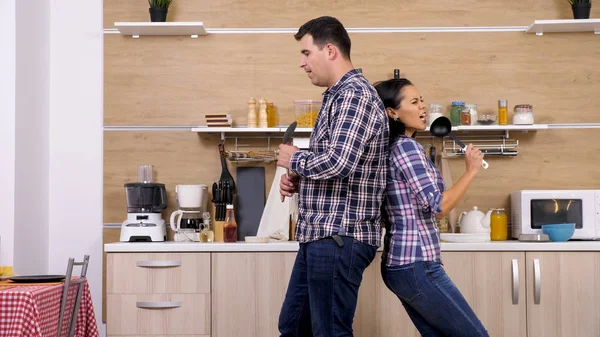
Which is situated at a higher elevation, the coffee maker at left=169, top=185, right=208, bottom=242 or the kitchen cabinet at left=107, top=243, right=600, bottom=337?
the coffee maker at left=169, top=185, right=208, bottom=242

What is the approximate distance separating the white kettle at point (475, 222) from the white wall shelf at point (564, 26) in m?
0.97

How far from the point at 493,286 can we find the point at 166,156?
178 centimetres

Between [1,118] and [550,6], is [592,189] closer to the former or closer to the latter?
[550,6]

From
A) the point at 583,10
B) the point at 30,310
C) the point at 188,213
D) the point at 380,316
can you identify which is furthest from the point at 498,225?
the point at 30,310

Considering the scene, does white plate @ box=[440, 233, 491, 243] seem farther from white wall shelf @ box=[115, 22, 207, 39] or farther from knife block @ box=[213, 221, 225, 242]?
white wall shelf @ box=[115, 22, 207, 39]

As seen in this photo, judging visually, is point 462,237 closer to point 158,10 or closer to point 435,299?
point 435,299

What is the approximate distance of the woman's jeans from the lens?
225cm

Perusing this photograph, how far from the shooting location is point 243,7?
4062mm

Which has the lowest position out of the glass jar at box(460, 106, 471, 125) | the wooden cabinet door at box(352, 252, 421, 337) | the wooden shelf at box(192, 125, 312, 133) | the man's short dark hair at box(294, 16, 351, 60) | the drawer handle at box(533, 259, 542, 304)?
the wooden cabinet door at box(352, 252, 421, 337)

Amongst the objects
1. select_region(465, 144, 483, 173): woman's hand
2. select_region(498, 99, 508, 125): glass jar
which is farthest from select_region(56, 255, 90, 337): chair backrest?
select_region(498, 99, 508, 125): glass jar

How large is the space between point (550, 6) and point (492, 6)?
11.8 inches

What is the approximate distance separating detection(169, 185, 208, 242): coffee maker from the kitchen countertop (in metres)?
0.24

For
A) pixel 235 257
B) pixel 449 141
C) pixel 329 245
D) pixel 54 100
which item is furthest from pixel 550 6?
pixel 54 100

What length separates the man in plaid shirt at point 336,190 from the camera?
2295 millimetres
